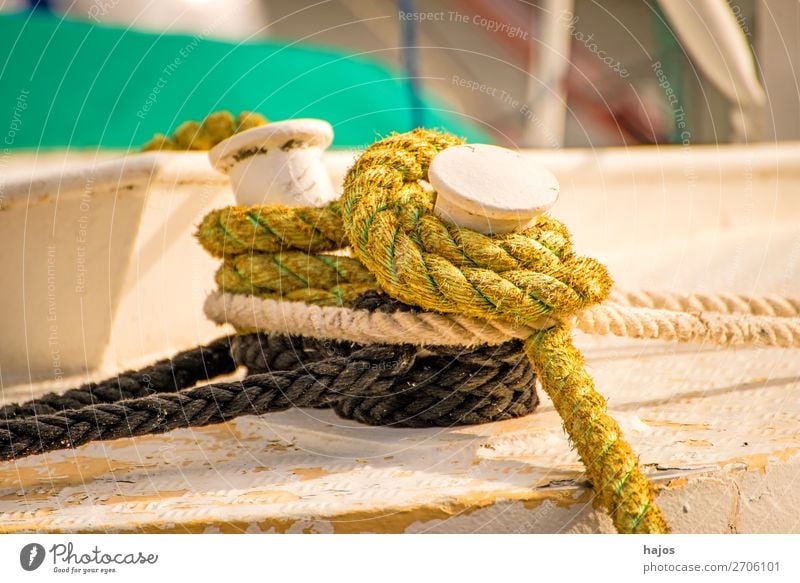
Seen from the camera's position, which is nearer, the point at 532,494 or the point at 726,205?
the point at 532,494

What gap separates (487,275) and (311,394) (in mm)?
241

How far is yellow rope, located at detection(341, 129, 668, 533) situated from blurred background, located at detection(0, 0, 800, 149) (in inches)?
33.5

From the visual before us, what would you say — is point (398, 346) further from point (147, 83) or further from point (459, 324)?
point (147, 83)

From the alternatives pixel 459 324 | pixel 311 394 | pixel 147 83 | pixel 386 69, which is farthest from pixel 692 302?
pixel 386 69

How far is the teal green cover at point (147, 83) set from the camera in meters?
3.22

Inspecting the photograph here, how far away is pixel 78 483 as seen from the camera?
0.94 metres

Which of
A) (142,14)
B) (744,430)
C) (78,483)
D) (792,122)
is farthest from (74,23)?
(744,430)

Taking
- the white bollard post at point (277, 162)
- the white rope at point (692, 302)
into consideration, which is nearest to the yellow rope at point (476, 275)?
the white bollard post at point (277, 162)

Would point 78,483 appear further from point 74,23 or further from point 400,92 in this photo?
point 400,92

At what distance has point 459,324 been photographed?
3.16 ft

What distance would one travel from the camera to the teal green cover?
10.6ft

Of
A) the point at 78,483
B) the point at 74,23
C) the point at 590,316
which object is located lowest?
the point at 78,483

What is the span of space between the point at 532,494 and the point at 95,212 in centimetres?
82

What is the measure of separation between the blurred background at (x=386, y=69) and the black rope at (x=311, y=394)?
2.84 feet
